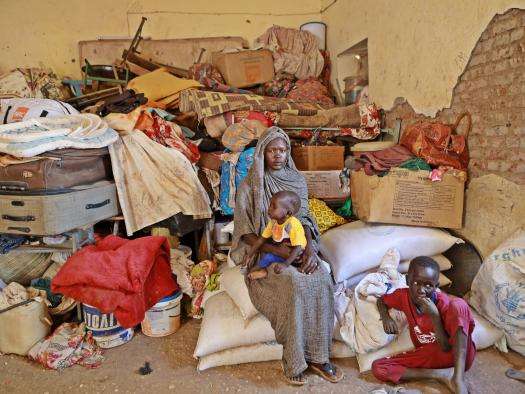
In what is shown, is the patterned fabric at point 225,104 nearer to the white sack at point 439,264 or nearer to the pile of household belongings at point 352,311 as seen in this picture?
the pile of household belongings at point 352,311

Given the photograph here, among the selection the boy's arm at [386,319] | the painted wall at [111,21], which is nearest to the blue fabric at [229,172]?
the boy's arm at [386,319]

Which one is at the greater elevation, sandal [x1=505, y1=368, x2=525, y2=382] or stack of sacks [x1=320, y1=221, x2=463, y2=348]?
stack of sacks [x1=320, y1=221, x2=463, y2=348]

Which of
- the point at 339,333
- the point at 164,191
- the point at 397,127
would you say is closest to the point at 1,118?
the point at 164,191

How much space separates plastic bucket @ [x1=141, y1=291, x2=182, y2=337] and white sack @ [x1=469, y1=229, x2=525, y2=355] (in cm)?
213

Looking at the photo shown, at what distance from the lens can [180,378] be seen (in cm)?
228

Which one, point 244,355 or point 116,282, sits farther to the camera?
point 116,282

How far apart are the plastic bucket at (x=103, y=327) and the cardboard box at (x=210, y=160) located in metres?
1.74

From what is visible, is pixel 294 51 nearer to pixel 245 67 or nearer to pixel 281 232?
pixel 245 67

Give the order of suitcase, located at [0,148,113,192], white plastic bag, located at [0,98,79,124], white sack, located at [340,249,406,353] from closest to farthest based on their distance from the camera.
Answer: white sack, located at [340,249,406,353]
suitcase, located at [0,148,113,192]
white plastic bag, located at [0,98,79,124]

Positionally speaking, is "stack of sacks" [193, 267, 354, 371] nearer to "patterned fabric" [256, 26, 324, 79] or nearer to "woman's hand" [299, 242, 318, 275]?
"woman's hand" [299, 242, 318, 275]

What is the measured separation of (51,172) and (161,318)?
50.6 inches

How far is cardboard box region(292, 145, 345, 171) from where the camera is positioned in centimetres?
389

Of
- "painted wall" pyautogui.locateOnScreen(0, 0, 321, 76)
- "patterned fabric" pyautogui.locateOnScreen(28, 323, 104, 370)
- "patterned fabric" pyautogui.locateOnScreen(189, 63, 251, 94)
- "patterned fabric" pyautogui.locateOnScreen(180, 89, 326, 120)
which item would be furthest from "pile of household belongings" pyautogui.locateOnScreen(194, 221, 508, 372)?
"painted wall" pyautogui.locateOnScreen(0, 0, 321, 76)

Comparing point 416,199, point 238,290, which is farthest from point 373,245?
point 238,290
